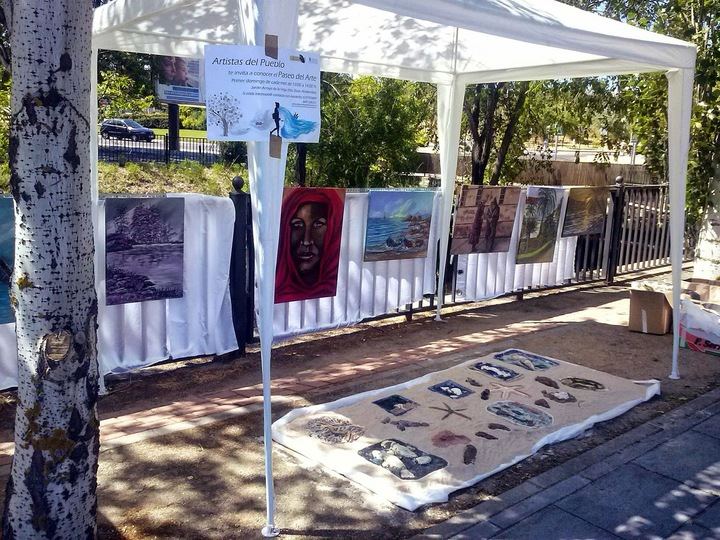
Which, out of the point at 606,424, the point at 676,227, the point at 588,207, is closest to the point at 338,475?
the point at 606,424

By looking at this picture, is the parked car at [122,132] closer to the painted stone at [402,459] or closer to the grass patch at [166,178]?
the grass patch at [166,178]

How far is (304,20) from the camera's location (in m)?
6.69

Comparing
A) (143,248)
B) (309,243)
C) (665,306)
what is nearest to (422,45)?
(309,243)

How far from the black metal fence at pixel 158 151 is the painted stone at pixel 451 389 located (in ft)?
59.6

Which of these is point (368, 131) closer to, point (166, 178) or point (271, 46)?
point (166, 178)

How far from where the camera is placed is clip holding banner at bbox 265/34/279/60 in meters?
3.26

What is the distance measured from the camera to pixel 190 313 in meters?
6.15

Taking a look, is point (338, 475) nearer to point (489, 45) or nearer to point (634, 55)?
point (634, 55)

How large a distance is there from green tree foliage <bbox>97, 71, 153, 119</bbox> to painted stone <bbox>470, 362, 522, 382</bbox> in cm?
1055

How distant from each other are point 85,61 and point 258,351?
13.8 ft

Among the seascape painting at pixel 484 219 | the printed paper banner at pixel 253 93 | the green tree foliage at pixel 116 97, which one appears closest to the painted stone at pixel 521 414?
the printed paper banner at pixel 253 93

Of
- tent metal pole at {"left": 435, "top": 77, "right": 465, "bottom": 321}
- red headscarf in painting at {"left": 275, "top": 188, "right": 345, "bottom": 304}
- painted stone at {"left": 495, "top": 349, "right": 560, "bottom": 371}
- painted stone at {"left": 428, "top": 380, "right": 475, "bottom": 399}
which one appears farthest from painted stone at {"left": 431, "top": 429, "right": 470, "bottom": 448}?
tent metal pole at {"left": 435, "top": 77, "right": 465, "bottom": 321}

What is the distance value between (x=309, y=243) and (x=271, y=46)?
3553 millimetres

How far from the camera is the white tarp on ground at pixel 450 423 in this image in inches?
166
